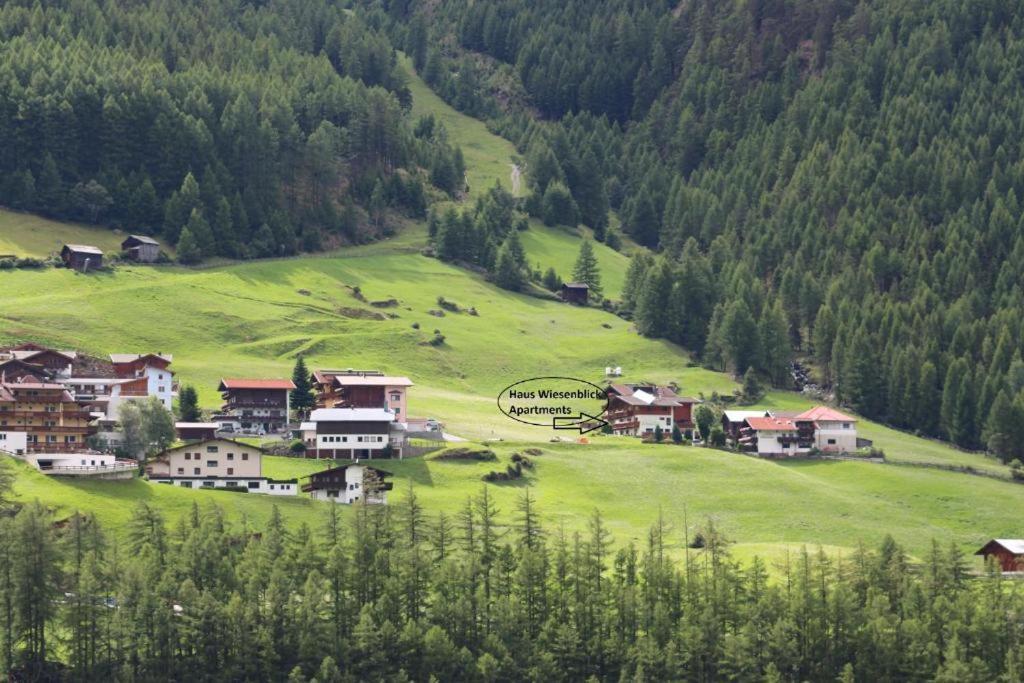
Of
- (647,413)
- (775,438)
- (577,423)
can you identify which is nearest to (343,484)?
(577,423)

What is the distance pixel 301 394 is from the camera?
17075cm

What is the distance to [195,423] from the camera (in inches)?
6250

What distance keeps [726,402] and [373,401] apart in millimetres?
45430

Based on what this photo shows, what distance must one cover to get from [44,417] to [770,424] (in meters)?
70.0

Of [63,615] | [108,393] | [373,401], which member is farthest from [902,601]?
[108,393]

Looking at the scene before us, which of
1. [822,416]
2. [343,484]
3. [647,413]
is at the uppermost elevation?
[822,416]

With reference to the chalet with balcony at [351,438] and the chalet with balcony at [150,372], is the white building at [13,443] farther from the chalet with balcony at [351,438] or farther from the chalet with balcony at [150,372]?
the chalet with balcony at [351,438]

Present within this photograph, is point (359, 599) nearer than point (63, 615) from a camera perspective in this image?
No

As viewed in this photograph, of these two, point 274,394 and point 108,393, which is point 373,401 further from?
point 108,393

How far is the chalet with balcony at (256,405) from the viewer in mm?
166250

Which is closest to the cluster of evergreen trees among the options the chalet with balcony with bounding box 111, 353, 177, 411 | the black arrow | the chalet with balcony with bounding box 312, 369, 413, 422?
the chalet with balcony with bounding box 312, 369, 413, 422

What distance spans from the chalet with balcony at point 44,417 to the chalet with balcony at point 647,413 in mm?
56282

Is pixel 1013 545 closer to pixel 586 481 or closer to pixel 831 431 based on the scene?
pixel 586 481

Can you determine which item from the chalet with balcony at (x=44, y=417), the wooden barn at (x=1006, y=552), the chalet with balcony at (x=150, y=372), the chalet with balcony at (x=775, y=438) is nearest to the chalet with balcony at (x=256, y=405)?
the chalet with balcony at (x=150, y=372)
